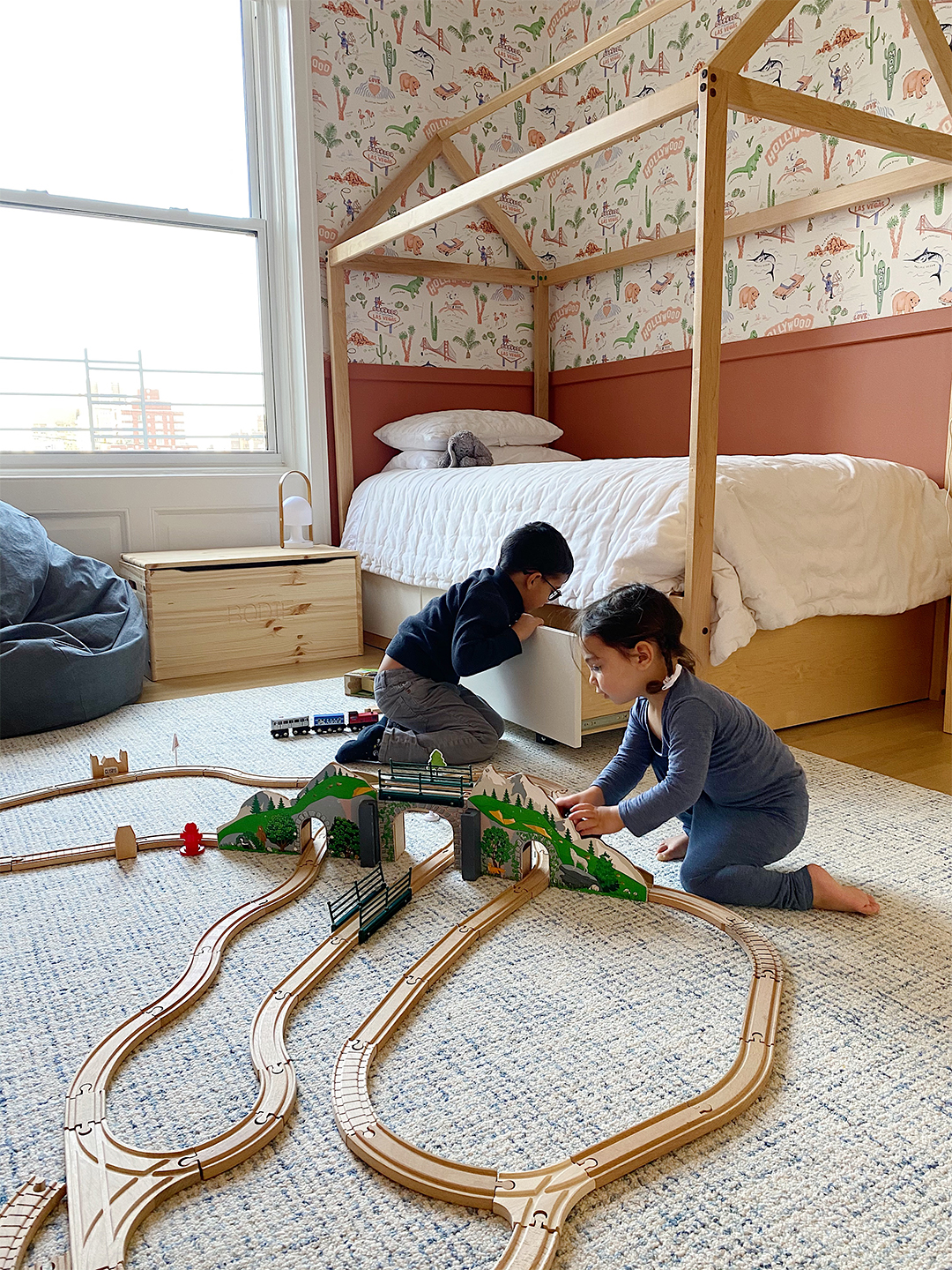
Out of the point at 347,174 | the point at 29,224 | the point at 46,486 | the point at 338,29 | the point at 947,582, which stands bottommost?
the point at 947,582

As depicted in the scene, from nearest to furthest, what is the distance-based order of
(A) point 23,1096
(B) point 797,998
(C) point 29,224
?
(A) point 23,1096 < (B) point 797,998 < (C) point 29,224

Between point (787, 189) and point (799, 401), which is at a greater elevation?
point (787, 189)

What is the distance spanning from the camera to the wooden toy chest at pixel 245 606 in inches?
120

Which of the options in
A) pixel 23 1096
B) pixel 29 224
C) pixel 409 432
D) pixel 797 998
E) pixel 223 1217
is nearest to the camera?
pixel 223 1217

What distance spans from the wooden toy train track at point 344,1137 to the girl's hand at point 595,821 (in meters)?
0.24

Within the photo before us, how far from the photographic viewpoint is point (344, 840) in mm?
1631

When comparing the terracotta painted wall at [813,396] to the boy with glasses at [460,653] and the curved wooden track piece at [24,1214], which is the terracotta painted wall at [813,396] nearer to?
the boy with glasses at [460,653]

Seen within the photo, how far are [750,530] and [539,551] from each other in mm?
495

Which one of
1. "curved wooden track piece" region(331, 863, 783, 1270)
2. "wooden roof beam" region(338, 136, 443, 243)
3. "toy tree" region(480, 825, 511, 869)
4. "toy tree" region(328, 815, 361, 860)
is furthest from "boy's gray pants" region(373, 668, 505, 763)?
"wooden roof beam" region(338, 136, 443, 243)

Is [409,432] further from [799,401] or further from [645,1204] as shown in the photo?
[645,1204]

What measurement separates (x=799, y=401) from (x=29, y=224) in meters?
2.70

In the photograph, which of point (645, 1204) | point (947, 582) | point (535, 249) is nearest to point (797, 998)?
point (645, 1204)

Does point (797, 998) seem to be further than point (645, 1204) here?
Yes

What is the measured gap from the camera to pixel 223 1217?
0.85 metres
